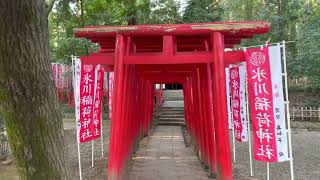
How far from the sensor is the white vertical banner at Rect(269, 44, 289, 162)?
654cm

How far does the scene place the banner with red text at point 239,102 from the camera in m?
9.22

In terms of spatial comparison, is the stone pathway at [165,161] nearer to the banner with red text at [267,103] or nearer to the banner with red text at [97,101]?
the banner with red text at [97,101]

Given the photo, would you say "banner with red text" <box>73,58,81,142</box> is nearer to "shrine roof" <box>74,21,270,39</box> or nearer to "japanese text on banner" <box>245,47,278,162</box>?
"shrine roof" <box>74,21,270,39</box>

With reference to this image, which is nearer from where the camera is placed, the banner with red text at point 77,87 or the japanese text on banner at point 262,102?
the japanese text on banner at point 262,102

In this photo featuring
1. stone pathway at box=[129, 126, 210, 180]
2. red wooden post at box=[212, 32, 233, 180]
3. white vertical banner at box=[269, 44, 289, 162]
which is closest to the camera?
white vertical banner at box=[269, 44, 289, 162]

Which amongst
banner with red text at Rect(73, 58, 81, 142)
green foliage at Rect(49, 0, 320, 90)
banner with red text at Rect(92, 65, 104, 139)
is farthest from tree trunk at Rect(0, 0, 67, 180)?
green foliage at Rect(49, 0, 320, 90)

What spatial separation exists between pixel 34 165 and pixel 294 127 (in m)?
17.0

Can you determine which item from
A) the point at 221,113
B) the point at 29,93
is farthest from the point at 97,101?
the point at 29,93

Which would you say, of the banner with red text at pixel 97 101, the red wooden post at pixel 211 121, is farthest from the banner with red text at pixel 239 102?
the banner with red text at pixel 97 101

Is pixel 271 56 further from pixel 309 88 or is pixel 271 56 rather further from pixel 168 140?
pixel 309 88

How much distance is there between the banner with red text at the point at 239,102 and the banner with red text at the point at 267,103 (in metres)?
2.25

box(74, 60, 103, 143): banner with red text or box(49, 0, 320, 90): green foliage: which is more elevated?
box(49, 0, 320, 90): green foliage

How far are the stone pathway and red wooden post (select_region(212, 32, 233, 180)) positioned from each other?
207 cm

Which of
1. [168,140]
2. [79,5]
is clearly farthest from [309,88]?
→ [79,5]
